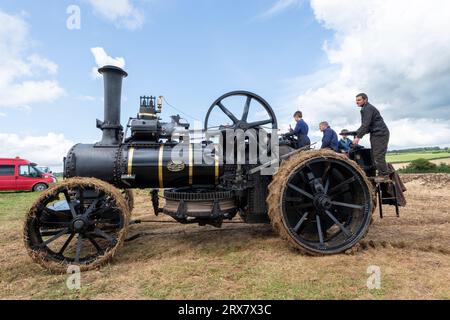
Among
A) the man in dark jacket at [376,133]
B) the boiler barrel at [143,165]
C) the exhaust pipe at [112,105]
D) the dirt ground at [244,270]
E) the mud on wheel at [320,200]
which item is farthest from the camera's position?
the exhaust pipe at [112,105]

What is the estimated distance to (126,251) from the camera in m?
5.16

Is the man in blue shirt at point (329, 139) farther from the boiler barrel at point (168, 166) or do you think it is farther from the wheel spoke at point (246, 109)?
the boiler barrel at point (168, 166)

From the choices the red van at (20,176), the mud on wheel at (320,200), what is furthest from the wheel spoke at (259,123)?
the red van at (20,176)

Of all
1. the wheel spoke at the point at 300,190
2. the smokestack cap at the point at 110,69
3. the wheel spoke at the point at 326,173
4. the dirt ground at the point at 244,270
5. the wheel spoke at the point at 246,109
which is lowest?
the dirt ground at the point at 244,270

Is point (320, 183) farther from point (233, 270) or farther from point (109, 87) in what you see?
point (109, 87)

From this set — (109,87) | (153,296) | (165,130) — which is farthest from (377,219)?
(109,87)

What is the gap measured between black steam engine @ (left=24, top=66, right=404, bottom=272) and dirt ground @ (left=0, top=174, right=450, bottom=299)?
38 cm

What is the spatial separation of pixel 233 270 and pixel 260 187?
154 centimetres

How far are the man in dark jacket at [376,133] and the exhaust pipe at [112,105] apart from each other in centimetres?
432

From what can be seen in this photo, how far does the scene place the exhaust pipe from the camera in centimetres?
570

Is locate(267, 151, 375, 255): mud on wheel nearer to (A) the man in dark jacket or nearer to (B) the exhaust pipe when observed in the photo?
(A) the man in dark jacket

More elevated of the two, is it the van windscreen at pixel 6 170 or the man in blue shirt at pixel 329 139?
the man in blue shirt at pixel 329 139

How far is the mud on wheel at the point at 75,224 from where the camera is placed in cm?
423

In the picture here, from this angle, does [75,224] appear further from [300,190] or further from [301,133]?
[301,133]
